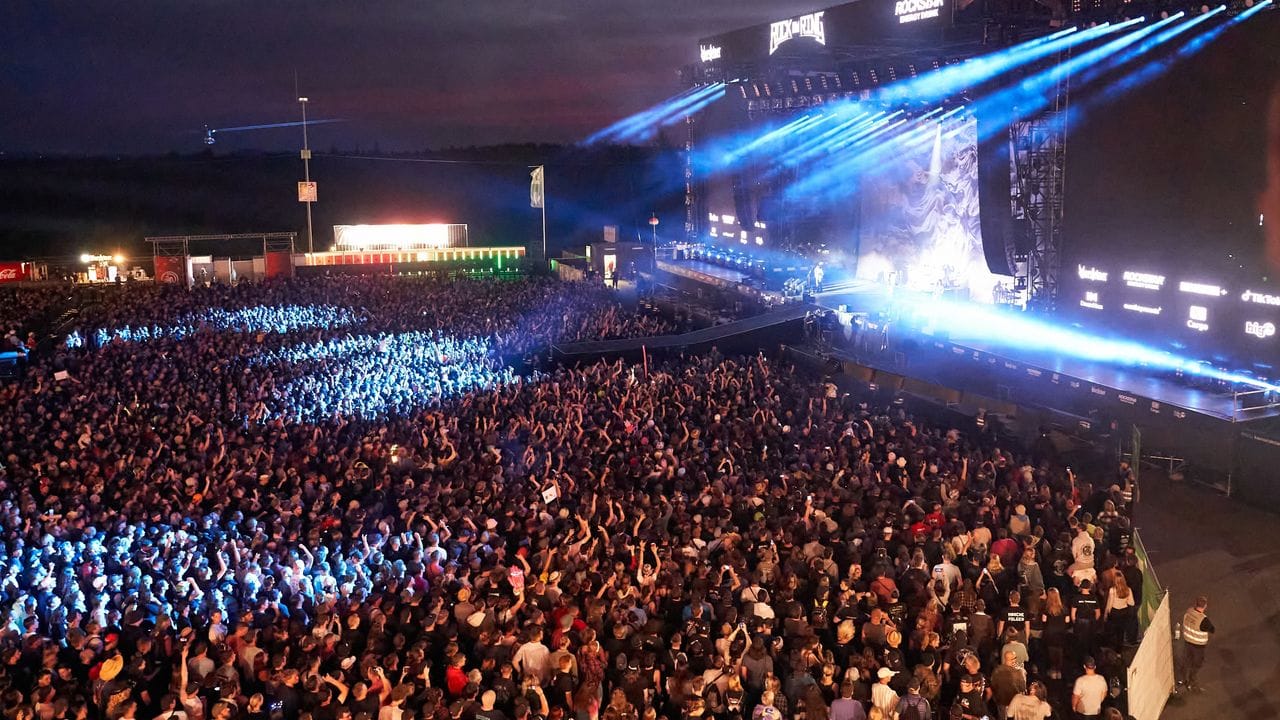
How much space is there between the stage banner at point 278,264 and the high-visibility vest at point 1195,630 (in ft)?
89.9

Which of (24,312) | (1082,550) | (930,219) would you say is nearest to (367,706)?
(1082,550)

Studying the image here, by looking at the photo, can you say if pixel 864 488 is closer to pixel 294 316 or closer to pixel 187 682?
pixel 187 682

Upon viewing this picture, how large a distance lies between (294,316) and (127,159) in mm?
67023

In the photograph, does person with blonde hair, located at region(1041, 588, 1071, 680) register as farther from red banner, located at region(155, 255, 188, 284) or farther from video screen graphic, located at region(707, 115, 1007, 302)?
red banner, located at region(155, 255, 188, 284)

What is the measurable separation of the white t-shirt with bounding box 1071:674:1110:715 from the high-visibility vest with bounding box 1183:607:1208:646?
1821mm

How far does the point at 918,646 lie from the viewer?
232 inches

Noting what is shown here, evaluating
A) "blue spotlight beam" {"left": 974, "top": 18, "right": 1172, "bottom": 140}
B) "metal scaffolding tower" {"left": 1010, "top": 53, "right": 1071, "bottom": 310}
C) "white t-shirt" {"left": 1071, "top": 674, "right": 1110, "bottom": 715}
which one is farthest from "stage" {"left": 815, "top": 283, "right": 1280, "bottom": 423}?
"white t-shirt" {"left": 1071, "top": 674, "right": 1110, "bottom": 715}

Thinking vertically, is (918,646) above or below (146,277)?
below

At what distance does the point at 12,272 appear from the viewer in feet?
96.8

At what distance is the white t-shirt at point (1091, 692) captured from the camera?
568 centimetres

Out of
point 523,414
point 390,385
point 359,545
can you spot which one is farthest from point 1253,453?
point 390,385

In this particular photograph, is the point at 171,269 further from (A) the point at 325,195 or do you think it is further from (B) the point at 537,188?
(A) the point at 325,195

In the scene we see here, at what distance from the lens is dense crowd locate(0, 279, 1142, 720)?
546 centimetres

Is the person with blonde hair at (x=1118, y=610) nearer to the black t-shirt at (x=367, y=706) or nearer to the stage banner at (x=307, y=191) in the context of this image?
the black t-shirt at (x=367, y=706)
